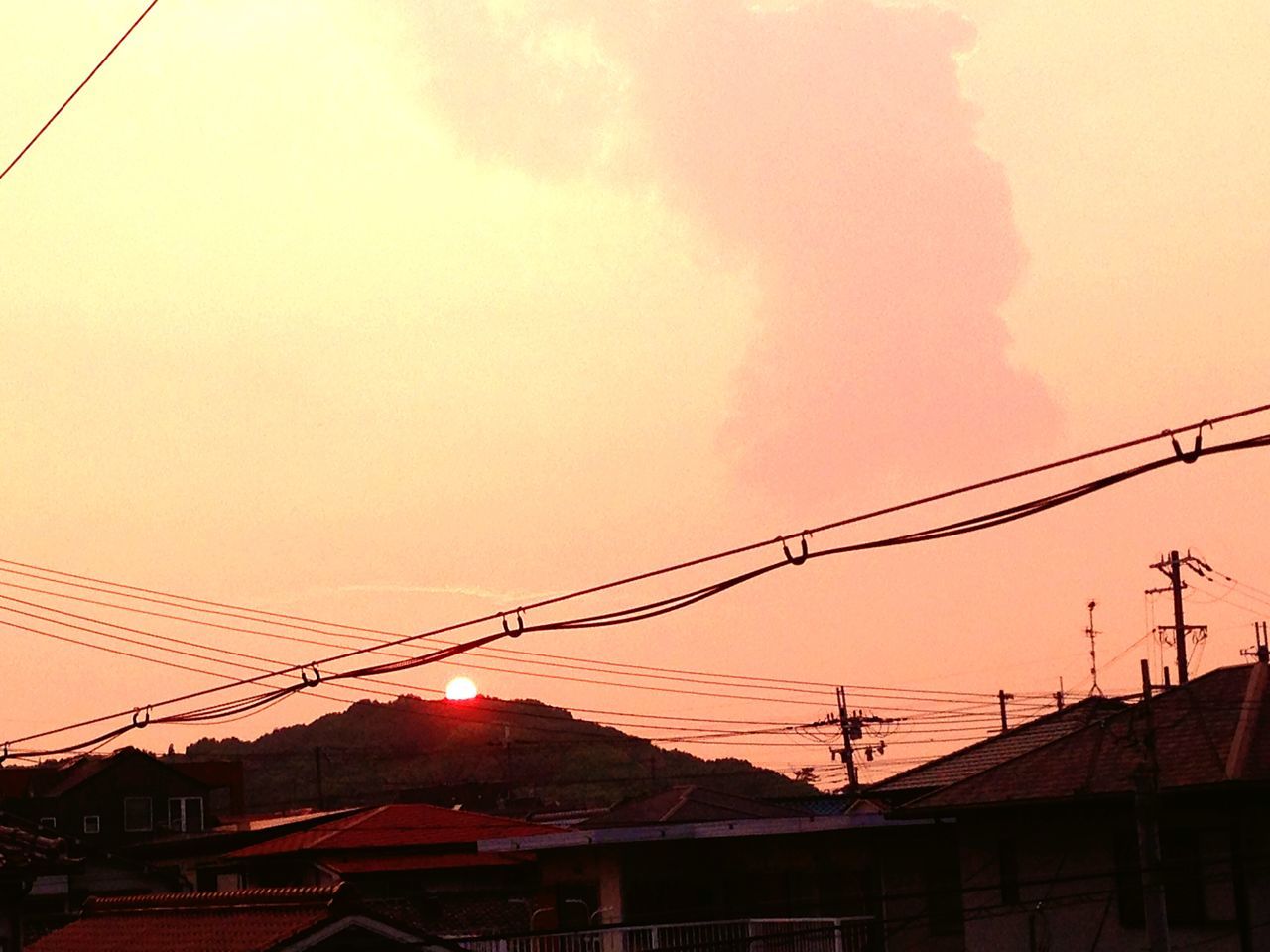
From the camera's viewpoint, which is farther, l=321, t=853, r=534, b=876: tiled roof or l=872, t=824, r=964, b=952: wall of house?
l=321, t=853, r=534, b=876: tiled roof

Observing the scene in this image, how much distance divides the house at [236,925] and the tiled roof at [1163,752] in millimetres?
12586

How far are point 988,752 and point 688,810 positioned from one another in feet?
27.3

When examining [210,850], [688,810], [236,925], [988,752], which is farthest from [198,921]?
[210,850]

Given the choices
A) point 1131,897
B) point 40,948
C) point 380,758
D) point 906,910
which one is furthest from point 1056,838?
point 380,758

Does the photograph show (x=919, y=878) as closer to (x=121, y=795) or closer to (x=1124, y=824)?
(x=1124, y=824)

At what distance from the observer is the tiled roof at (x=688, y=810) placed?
3684 centimetres

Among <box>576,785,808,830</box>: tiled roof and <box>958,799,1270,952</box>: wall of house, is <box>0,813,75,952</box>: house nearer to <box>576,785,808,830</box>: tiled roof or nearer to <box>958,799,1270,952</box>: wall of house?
<box>958,799,1270,952</box>: wall of house

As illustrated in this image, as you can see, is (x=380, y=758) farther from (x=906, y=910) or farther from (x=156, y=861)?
(x=906, y=910)

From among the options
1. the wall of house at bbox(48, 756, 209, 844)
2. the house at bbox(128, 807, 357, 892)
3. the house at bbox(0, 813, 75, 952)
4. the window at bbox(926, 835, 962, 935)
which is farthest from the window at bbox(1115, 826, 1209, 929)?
the wall of house at bbox(48, 756, 209, 844)

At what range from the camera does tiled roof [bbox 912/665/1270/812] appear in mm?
28219

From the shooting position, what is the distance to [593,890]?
3716cm

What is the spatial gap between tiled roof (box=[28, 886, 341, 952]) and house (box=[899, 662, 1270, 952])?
10923 mm

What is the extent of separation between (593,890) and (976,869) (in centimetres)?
974

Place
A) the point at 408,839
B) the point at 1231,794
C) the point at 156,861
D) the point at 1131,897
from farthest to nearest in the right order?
1. the point at 156,861
2. the point at 408,839
3. the point at 1131,897
4. the point at 1231,794
